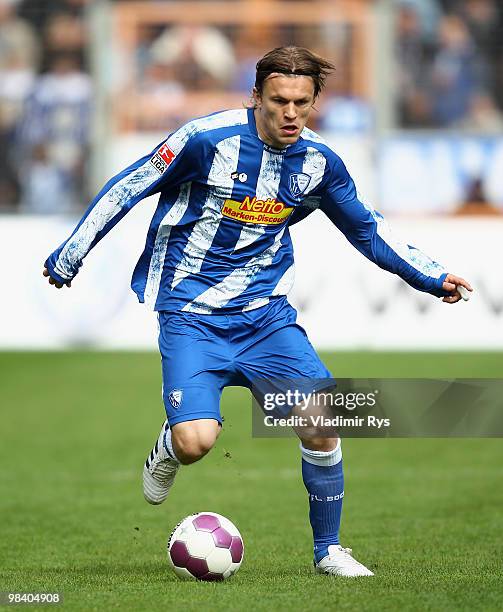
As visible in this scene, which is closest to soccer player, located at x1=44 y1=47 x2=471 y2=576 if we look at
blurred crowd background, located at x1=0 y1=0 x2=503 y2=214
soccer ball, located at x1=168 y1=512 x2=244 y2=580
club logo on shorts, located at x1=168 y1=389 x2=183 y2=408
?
club logo on shorts, located at x1=168 y1=389 x2=183 y2=408

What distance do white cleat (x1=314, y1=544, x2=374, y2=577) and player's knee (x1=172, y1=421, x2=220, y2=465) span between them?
0.72m

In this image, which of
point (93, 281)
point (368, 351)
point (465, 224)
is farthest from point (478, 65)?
point (93, 281)

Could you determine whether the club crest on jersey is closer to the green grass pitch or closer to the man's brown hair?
the man's brown hair

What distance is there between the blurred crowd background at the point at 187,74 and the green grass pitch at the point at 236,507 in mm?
3999

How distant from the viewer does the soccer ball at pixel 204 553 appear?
→ 17.4ft

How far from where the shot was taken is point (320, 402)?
5461 millimetres

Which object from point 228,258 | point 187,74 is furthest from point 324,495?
point 187,74

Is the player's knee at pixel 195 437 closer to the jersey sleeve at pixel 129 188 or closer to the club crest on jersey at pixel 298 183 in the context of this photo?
the jersey sleeve at pixel 129 188

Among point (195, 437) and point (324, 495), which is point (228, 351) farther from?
point (324, 495)

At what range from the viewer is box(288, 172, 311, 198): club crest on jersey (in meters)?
5.52

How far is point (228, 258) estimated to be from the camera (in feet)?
18.2

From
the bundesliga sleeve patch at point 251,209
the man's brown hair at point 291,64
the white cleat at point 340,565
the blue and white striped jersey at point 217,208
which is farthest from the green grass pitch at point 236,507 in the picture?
the man's brown hair at point 291,64

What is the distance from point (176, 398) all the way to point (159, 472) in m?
0.56

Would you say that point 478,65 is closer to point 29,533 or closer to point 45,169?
point 45,169
